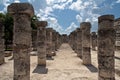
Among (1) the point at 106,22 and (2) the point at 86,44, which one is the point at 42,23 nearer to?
(2) the point at 86,44

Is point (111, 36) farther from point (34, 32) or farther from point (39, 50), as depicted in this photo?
point (34, 32)

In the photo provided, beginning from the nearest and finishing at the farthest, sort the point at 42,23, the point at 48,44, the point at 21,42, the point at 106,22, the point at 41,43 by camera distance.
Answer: the point at 21,42, the point at 106,22, the point at 42,23, the point at 41,43, the point at 48,44

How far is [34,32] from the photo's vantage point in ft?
95.4

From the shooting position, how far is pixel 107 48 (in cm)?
774

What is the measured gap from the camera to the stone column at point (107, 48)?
25.1 ft

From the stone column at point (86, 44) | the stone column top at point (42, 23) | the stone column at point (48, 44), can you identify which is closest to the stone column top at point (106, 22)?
the stone column at point (86, 44)

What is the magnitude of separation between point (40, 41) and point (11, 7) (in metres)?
7.45

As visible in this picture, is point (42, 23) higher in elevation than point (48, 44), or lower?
higher

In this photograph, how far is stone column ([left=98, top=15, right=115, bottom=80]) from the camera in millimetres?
7660

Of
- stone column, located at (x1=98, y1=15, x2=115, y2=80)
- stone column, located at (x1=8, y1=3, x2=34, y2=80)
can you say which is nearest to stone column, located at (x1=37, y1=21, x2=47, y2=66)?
stone column, located at (x1=8, y1=3, x2=34, y2=80)

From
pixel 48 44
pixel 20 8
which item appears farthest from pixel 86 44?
pixel 20 8

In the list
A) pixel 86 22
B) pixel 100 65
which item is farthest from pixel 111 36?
pixel 86 22

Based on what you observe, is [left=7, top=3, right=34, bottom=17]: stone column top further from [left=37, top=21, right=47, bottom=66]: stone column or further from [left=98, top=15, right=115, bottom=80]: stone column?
[left=37, top=21, right=47, bottom=66]: stone column

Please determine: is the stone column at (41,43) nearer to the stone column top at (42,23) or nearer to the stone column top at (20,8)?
the stone column top at (42,23)
